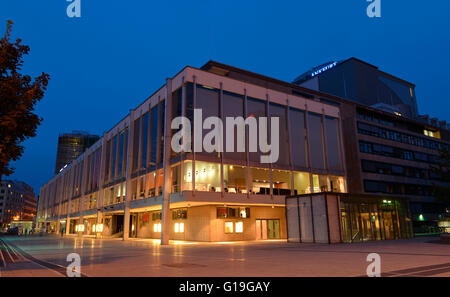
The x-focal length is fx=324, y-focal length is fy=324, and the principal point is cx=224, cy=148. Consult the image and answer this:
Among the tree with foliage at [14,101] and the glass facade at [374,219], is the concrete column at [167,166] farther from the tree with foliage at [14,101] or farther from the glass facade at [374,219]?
the tree with foliage at [14,101]

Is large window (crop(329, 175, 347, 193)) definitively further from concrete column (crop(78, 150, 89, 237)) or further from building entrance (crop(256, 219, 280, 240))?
concrete column (crop(78, 150, 89, 237))

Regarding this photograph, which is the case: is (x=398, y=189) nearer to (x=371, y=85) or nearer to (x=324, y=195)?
(x=371, y=85)

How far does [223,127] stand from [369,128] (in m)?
31.1

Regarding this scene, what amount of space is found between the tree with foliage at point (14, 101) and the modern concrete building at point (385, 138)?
47.5 metres

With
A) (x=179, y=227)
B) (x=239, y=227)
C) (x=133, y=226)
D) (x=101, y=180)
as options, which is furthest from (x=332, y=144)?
(x=101, y=180)

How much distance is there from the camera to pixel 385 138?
58.3 m

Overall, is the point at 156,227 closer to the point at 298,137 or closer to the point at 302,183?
the point at 302,183

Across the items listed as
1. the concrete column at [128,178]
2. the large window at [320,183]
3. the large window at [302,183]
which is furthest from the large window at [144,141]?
the large window at [320,183]

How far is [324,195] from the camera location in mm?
29672

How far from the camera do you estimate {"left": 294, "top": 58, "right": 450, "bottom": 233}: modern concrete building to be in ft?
174

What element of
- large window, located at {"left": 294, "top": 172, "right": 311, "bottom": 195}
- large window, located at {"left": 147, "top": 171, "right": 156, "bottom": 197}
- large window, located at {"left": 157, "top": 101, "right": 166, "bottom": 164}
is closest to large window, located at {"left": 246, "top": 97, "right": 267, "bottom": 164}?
large window, located at {"left": 294, "top": 172, "right": 311, "bottom": 195}

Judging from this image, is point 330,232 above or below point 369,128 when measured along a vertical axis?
below

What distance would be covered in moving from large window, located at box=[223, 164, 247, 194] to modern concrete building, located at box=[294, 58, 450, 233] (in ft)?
68.8
